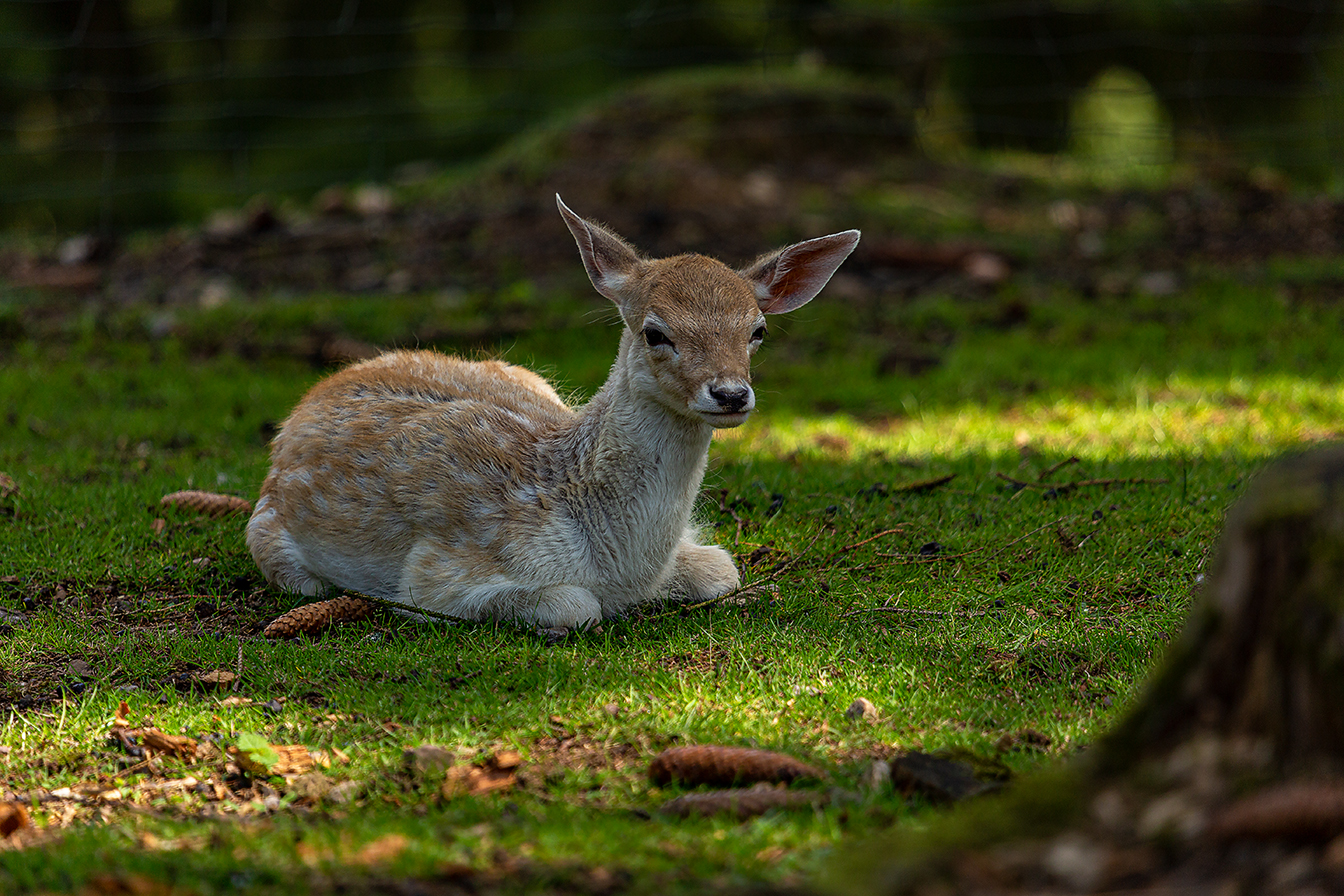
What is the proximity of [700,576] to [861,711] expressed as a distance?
1.24m

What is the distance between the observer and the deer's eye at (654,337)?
15.8 feet

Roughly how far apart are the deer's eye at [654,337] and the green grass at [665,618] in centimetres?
101

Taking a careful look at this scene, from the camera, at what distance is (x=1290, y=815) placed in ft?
6.99

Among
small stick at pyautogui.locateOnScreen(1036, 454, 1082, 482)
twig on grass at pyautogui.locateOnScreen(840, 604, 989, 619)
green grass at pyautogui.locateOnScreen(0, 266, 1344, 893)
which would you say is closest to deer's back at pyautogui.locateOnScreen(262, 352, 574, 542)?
green grass at pyautogui.locateOnScreen(0, 266, 1344, 893)

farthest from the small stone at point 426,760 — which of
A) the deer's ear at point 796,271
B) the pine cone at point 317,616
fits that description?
the deer's ear at point 796,271

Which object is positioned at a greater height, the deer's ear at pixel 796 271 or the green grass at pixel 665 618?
the deer's ear at pixel 796 271

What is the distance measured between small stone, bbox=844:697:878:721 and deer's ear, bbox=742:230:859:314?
6.30ft

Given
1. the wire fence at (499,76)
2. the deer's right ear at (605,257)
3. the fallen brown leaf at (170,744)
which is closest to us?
the fallen brown leaf at (170,744)

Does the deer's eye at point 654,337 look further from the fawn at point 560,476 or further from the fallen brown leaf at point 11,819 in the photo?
the fallen brown leaf at point 11,819

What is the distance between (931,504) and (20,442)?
197 inches

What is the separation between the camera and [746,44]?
18703 millimetres

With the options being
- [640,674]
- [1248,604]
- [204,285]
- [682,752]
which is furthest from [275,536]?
[204,285]

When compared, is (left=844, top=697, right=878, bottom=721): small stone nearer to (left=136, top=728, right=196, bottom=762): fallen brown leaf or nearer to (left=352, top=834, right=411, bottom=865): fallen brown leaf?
(left=352, top=834, right=411, bottom=865): fallen brown leaf

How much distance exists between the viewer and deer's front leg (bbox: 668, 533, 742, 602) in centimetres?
500
